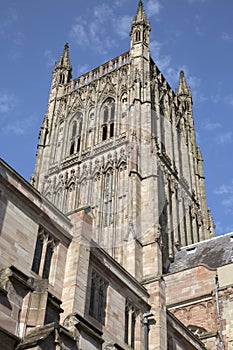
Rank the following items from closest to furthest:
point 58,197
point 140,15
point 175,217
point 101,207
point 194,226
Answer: point 101,207 → point 175,217 → point 58,197 → point 194,226 → point 140,15

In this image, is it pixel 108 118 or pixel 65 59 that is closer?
pixel 108 118

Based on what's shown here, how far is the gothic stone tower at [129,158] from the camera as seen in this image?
123ft

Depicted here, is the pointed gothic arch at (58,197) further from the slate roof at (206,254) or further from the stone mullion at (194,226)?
the stone mullion at (194,226)

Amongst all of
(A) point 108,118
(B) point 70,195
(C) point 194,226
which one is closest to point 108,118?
(A) point 108,118

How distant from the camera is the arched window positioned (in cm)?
4656

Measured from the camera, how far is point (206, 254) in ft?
122

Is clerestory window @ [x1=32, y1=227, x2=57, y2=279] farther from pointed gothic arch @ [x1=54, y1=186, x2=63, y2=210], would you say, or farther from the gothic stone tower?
pointed gothic arch @ [x1=54, y1=186, x2=63, y2=210]

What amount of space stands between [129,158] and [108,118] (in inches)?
318

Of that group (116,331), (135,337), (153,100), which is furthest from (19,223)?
(153,100)

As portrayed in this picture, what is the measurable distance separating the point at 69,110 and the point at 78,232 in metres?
33.5

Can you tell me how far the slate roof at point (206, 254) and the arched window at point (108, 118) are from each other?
40.8ft

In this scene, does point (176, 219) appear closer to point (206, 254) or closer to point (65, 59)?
point (206, 254)

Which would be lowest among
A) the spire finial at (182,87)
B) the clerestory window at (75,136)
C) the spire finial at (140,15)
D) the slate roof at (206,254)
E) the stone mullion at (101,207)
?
the slate roof at (206,254)

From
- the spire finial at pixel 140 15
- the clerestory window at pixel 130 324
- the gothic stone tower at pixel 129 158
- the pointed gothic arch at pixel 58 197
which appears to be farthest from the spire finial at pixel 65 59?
the clerestory window at pixel 130 324
